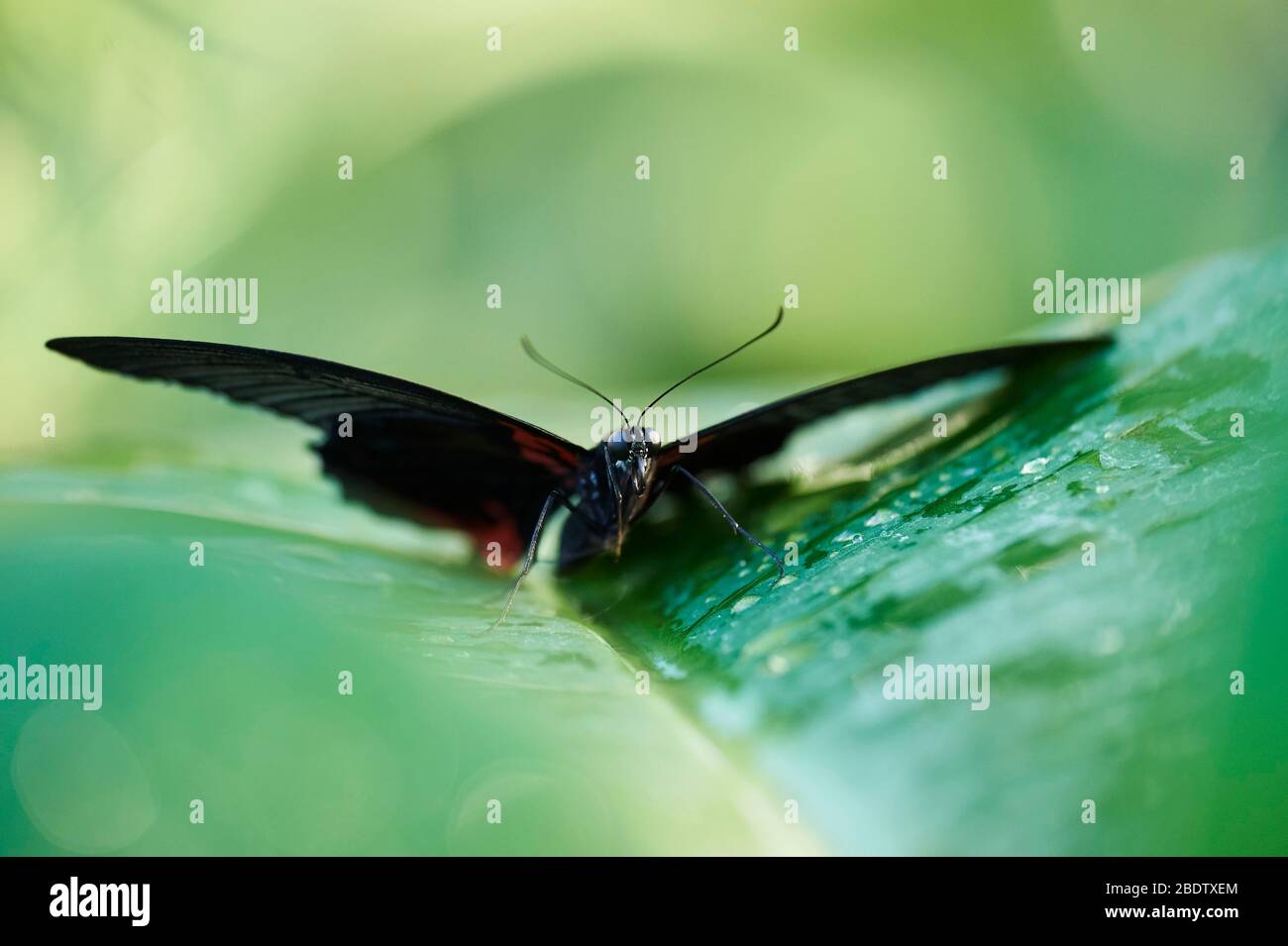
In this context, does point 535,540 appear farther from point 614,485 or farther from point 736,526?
point 736,526

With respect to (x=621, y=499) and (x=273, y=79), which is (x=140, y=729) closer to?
(x=621, y=499)

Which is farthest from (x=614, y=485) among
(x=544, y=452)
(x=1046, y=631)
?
(x=1046, y=631)

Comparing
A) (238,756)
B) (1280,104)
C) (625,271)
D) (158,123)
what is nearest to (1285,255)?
(1280,104)

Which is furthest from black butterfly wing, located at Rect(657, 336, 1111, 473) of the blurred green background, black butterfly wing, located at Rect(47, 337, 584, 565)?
the blurred green background

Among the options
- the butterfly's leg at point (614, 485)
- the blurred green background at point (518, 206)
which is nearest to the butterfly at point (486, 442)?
the butterfly's leg at point (614, 485)

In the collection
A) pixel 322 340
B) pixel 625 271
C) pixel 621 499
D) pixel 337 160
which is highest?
pixel 337 160
